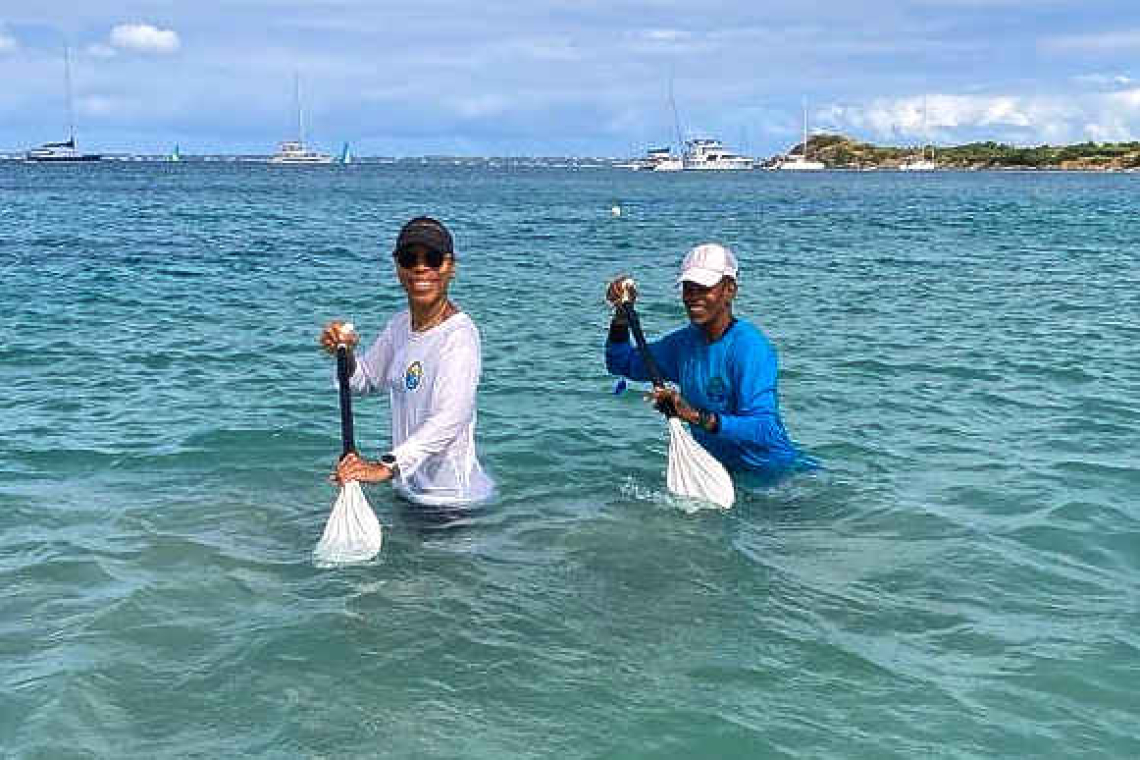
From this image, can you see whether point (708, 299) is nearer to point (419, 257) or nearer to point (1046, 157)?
point (419, 257)

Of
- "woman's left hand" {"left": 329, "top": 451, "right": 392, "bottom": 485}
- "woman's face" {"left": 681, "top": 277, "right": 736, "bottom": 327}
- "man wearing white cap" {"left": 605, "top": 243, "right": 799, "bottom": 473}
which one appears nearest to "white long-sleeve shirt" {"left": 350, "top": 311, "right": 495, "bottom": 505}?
"woman's left hand" {"left": 329, "top": 451, "right": 392, "bottom": 485}

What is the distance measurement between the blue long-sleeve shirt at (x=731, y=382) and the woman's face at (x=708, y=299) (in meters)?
0.21

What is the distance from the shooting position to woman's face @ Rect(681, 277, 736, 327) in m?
7.64

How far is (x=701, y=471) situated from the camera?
817cm

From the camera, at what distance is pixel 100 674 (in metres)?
5.71

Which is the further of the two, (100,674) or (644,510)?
(644,510)

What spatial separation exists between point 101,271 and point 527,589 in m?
22.4

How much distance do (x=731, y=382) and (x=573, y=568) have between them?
5.28ft

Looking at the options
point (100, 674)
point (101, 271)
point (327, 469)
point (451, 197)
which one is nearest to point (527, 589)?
point (100, 674)

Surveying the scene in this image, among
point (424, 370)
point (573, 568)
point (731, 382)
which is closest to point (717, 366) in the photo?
point (731, 382)

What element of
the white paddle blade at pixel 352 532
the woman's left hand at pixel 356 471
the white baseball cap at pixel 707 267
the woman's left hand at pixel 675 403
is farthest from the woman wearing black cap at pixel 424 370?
the white baseball cap at pixel 707 267

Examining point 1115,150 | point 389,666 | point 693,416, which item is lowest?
point 389,666

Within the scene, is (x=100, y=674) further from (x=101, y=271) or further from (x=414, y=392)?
(x=101, y=271)

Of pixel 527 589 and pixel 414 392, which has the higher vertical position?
pixel 414 392
